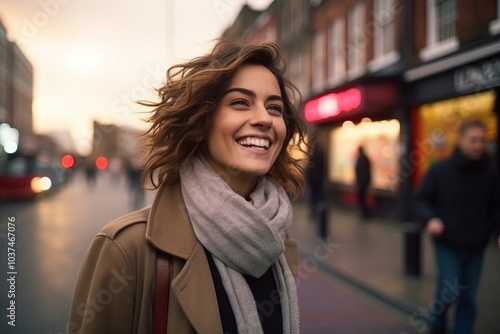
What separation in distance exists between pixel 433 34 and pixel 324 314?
311 inches

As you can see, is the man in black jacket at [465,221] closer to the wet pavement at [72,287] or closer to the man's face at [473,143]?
the man's face at [473,143]

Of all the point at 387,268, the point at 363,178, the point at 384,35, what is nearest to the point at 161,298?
the point at 387,268

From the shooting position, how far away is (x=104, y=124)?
7.20 feet

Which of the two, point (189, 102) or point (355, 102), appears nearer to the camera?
point (189, 102)

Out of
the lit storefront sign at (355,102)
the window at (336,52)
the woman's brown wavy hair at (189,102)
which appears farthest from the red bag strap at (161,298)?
the window at (336,52)

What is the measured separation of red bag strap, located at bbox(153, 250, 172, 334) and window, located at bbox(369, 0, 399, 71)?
11244 millimetres

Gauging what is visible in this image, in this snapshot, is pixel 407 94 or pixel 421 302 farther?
pixel 407 94

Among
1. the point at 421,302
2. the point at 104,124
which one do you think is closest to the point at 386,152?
the point at 421,302

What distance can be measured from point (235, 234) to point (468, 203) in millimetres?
2847

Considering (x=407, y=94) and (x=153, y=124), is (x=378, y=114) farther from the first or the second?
(x=153, y=124)

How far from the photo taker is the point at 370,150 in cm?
1328

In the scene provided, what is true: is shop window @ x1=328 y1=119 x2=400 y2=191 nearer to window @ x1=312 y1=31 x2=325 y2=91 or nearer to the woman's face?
window @ x1=312 y1=31 x2=325 y2=91

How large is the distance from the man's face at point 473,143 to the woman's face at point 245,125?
2556 mm

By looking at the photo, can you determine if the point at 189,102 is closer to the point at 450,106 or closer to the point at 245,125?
the point at 245,125
